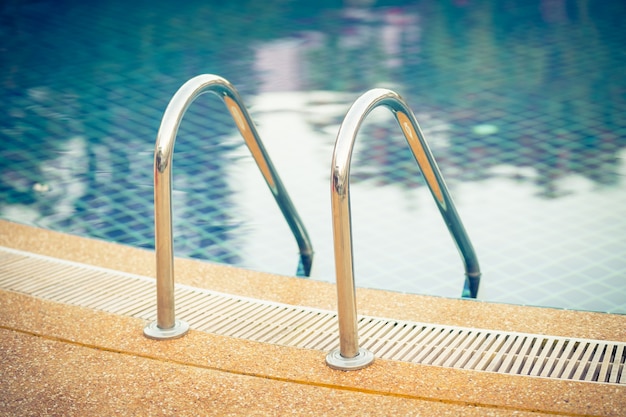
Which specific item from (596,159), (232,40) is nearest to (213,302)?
(596,159)

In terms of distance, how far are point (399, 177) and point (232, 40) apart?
429 centimetres

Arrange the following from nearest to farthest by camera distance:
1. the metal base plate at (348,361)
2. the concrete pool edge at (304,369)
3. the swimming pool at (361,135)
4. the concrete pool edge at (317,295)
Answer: the concrete pool edge at (304,369) < the metal base plate at (348,361) < the concrete pool edge at (317,295) < the swimming pool at (361,135)

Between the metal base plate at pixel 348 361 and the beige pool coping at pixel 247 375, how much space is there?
0.02 metres

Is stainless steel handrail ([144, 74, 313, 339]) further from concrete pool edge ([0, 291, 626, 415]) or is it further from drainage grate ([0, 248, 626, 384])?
drainage grate ([0, 248, 626, 384])

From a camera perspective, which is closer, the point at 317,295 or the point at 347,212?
the point at 347,212

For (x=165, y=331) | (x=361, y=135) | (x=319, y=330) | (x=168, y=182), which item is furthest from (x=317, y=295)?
(x=361, y=135)

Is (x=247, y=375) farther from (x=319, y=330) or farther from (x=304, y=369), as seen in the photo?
(x=319, y=330)

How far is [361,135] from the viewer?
638cm

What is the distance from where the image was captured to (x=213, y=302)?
11.3 ft

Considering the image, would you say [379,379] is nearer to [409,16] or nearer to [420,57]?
[420,57]

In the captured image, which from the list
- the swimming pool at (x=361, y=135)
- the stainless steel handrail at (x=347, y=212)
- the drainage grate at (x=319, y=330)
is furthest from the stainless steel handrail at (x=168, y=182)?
the swimming pool at (x=361, y=135)

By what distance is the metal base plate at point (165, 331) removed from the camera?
301 centimetres

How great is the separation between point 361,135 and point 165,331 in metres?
3.60

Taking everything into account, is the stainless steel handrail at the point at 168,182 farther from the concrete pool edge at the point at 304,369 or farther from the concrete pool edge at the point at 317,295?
the concrete pool edge at the point at 317,295
